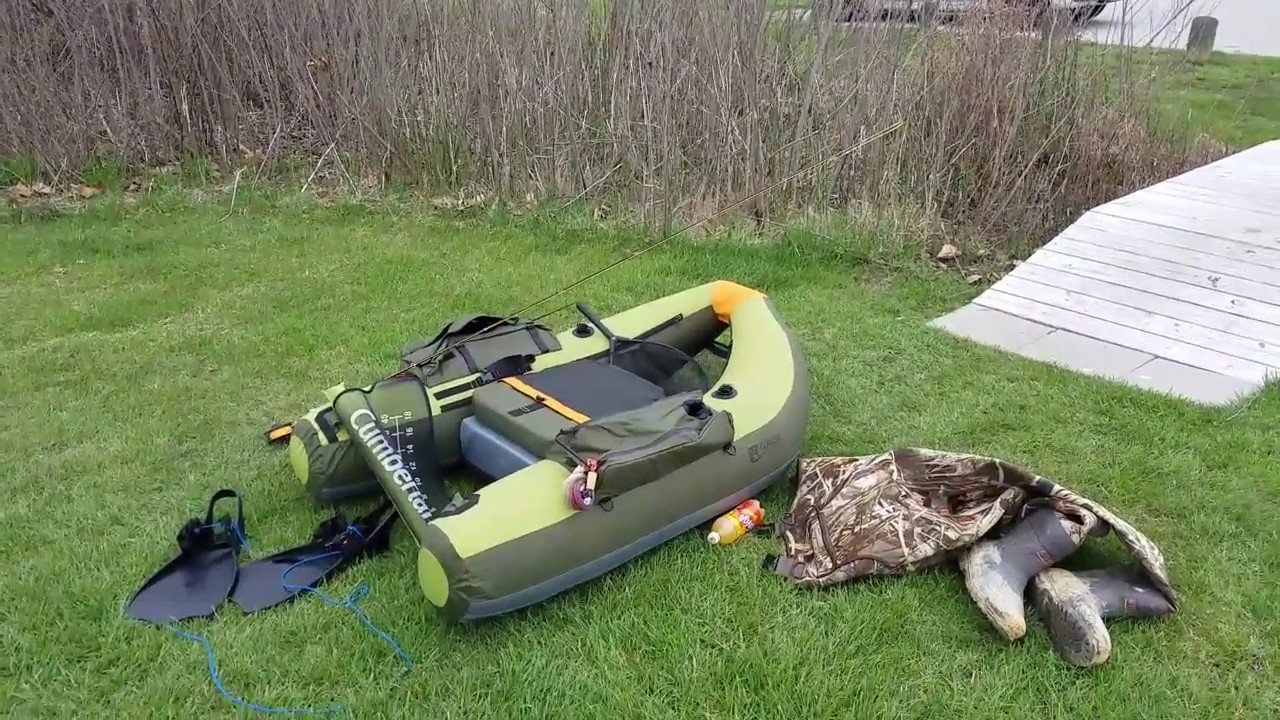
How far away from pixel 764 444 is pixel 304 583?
1203 millimetres

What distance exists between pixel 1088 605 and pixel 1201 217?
3274 millimetres

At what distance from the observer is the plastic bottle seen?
2.51 meters

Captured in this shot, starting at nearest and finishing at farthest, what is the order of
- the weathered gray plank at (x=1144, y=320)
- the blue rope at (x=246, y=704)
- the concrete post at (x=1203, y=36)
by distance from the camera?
the blue rope at (x=246, y=704), the weathered gray plank at (x=1144, y=320), the concrete post at (x=1203, y=36)

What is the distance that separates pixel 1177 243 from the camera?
14.5ft

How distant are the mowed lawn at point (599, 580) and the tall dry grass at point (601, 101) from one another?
27.9 inches

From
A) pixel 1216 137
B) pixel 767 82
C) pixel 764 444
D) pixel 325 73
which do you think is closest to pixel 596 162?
pixel 767 82

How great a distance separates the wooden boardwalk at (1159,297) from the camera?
347 centimetres

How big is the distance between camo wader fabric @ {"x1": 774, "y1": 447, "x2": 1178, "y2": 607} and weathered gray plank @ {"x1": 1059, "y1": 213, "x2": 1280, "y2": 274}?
228 cm

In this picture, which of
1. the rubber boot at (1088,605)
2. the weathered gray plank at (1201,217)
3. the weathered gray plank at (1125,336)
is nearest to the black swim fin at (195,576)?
the rubber boot at (1088,605)

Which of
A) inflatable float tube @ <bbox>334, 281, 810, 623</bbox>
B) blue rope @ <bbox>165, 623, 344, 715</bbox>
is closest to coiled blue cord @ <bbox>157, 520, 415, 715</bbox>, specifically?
blue rope @ <bbox>165, 623, 344, 715</bbox>

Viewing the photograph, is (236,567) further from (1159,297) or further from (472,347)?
(1159,297)

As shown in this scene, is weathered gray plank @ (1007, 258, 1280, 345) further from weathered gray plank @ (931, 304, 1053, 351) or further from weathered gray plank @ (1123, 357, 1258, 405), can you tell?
weathered gray plank @ (931, 304, 1053, 351)

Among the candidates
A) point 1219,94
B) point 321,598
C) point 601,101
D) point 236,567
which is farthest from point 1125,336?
point 1219,94

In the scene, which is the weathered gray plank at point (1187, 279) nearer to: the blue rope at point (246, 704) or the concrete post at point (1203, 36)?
the blue rope at point (246, 704)
